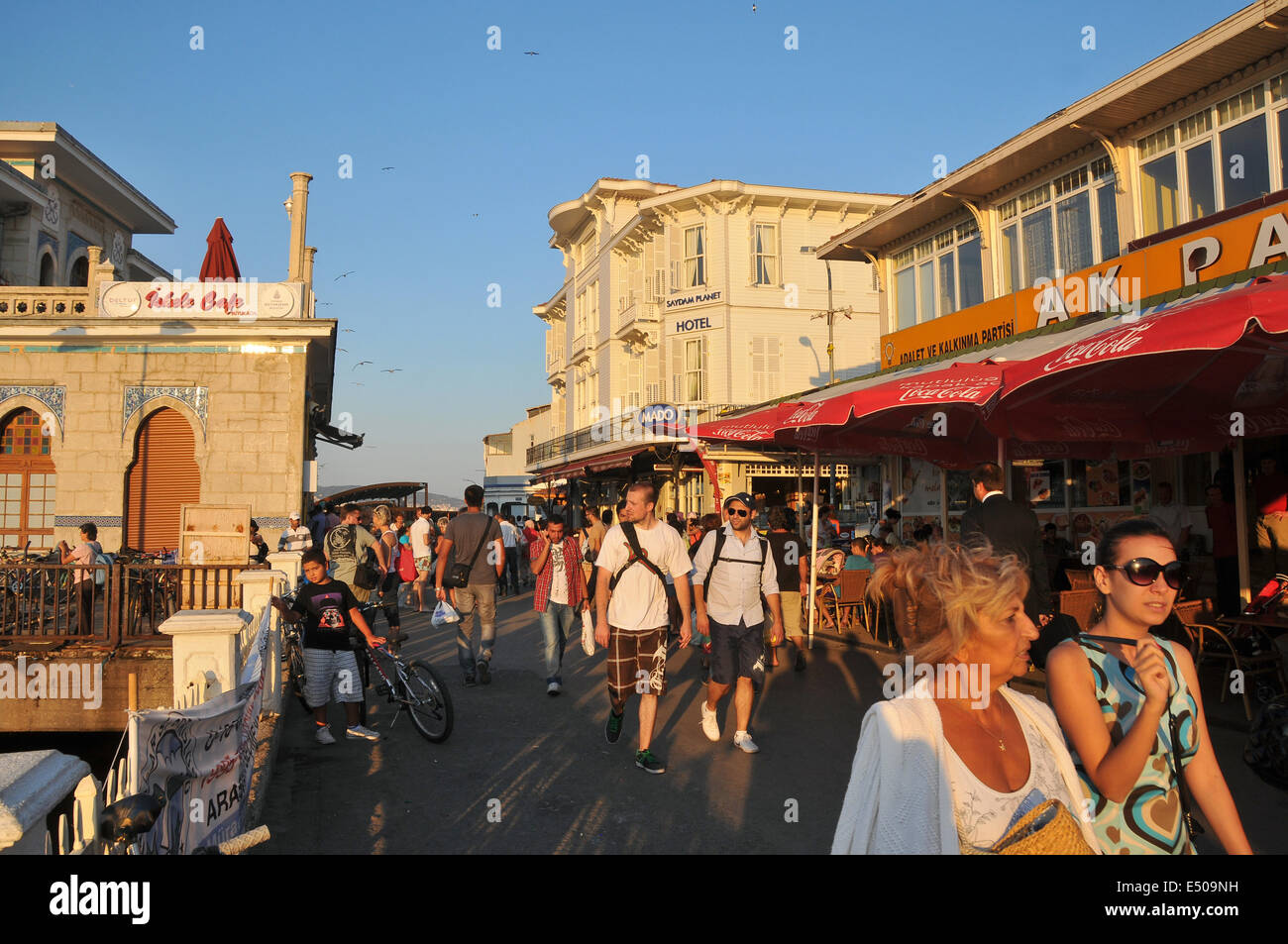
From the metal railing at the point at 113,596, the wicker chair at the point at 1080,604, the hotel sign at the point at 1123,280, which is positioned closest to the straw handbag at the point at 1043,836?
the wicker chair at the point at 1080,604

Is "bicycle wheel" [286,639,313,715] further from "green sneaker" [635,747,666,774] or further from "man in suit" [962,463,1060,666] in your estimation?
"man in suit" [962,463,1060,666]

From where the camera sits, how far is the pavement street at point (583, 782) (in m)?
4.70

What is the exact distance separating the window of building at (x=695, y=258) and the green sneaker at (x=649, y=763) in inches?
1046

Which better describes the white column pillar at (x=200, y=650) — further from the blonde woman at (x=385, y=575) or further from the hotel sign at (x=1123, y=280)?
the hotel sign at (x=1123, y=280)

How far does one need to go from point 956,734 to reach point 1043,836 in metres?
0.27

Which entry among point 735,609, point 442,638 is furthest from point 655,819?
point 442,638

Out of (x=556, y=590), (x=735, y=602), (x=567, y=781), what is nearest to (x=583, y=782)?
(x=567, y=781)

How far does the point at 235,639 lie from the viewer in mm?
5594

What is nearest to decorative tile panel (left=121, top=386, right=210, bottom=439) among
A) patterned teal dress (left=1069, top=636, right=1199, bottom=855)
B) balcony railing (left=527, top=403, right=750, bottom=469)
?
balcony railing (left=527, top=403, right=750, bottom=469)

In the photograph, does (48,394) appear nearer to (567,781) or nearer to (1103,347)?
(567,781)

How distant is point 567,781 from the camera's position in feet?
18.9

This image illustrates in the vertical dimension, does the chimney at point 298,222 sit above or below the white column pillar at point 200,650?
above
